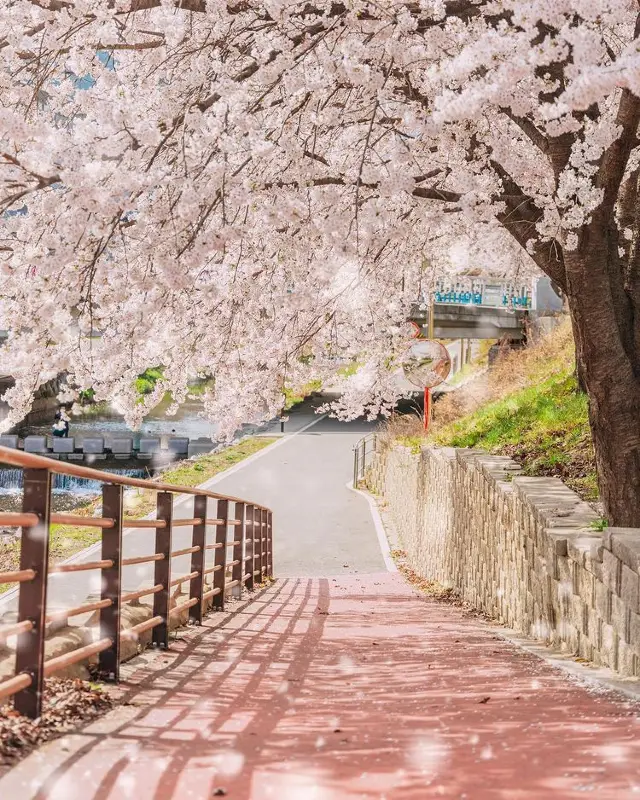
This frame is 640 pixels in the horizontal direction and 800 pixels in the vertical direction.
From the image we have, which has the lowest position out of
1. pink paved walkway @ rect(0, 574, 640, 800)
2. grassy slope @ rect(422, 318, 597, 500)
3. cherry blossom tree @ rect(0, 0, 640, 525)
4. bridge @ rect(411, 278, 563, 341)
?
pink paved walkway @ rect(0, 574, 640, 800)

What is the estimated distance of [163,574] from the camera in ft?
18.0

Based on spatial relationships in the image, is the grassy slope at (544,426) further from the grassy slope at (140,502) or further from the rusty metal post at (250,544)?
the grassy slope at (140,502)

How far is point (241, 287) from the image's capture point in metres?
8.59

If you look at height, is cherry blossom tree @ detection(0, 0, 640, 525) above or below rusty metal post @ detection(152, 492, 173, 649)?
above

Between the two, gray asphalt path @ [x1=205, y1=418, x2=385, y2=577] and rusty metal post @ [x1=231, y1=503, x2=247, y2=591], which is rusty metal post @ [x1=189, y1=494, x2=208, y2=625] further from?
gray asphalt path @ [x1=205, y1=418, x2=385, y2=577]

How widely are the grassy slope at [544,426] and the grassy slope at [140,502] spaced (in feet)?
19.5

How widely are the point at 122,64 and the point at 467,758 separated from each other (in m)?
6.48

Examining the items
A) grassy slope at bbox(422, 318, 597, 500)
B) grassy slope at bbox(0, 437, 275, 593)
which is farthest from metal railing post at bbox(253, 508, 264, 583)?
grassy slope at bbox(422, 318, 597, 500)

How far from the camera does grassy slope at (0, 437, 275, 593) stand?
15637 mm

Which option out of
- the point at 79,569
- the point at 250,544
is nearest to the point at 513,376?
the point at 250,544

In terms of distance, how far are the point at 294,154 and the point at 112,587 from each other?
3102 mm

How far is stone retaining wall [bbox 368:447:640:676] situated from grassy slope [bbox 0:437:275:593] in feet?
17.2

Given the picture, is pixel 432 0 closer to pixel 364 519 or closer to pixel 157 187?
pixel 157 187

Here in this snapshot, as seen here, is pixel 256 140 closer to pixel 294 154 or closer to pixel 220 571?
pixel 294 154
